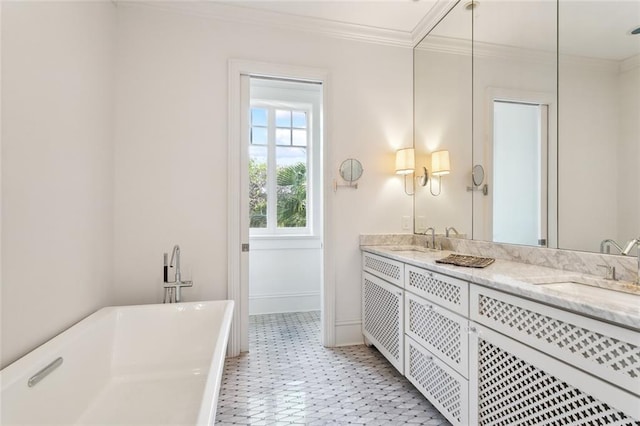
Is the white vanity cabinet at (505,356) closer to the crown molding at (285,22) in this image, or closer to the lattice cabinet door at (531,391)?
the lattice cabinet door at (531,391)

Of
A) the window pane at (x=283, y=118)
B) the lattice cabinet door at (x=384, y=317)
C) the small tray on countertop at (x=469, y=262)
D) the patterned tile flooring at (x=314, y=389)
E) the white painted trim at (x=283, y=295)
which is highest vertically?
the window pane at (x=283, y=118)

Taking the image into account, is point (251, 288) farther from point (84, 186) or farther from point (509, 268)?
point (509, 268)

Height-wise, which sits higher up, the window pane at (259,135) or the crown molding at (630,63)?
the window pane at (259,135)

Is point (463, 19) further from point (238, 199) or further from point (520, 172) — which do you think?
point (238, 199)

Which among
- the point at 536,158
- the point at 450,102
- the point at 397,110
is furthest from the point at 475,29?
the point at 536,158

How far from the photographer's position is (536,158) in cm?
179

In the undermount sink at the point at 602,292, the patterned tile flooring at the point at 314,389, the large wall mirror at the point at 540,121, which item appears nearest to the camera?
the undermount sink at the point at 602,292

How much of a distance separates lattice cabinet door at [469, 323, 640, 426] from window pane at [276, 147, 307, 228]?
269cm

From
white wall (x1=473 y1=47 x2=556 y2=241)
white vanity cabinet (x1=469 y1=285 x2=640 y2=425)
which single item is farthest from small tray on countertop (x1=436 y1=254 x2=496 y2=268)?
Result: white wall (x1=473 y1=47 x2=556 y2=241)

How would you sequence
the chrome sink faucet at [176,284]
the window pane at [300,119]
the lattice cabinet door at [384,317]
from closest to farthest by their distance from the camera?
the lattice cabinet door at [384,317] → the chrome sink faucet at [176,284] → the window pane at [300,119]

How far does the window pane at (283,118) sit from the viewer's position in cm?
382

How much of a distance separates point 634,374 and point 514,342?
0.40 meters

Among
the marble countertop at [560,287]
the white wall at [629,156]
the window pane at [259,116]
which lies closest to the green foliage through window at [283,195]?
the window pane at [259,116]

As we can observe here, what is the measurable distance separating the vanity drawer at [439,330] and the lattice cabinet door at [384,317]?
0.11 m
